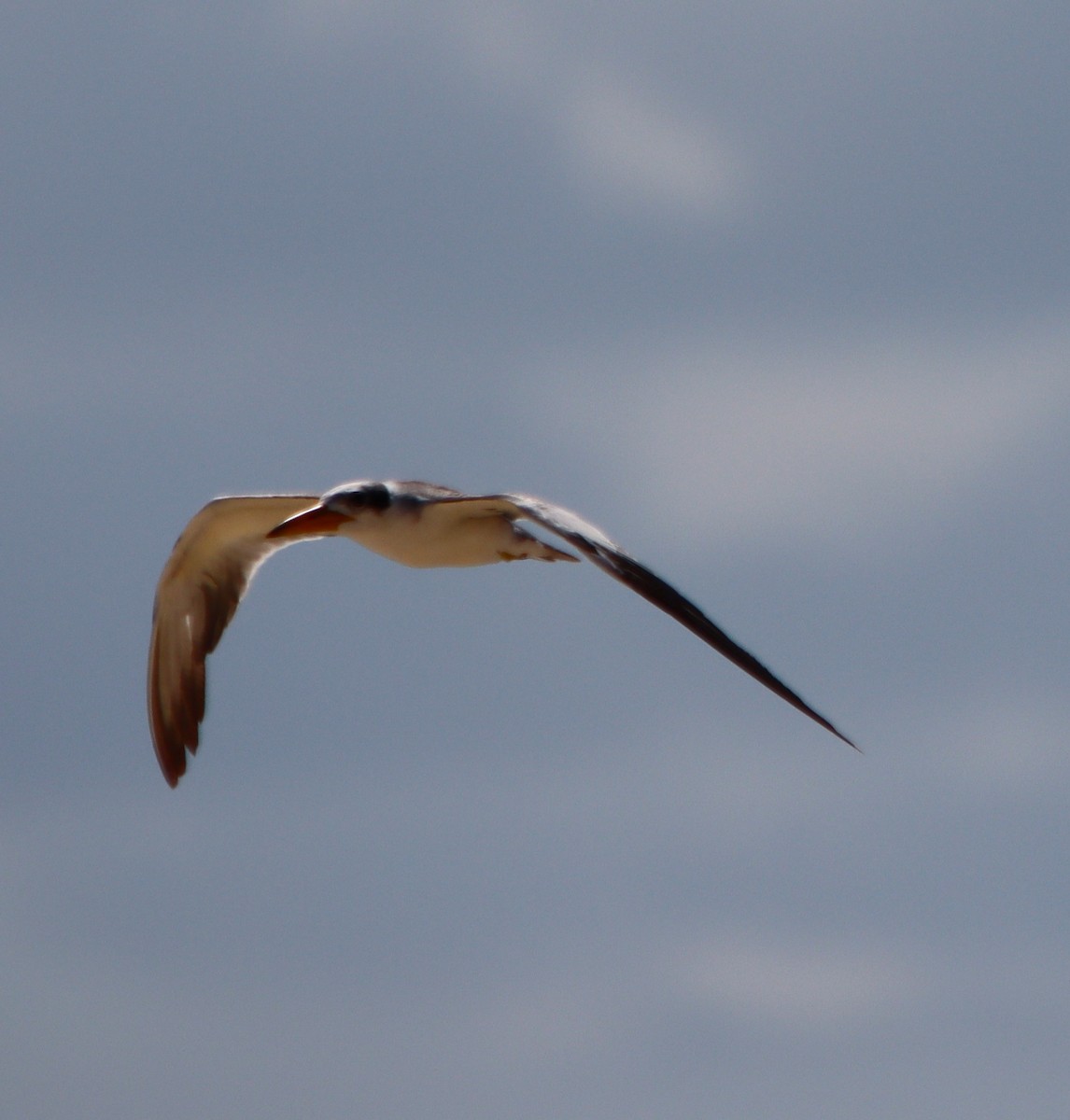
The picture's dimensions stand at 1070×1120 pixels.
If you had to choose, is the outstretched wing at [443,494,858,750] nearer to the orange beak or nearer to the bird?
the bird

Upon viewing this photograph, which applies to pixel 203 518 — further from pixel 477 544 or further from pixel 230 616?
pixel 477 544

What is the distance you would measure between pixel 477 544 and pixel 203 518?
410 cm

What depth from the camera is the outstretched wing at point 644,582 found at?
9.82m

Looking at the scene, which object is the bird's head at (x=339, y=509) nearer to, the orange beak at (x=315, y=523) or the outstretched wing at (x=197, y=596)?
the orange beak at (x=315, y=523)

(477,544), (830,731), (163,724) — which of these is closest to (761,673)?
(830,731)

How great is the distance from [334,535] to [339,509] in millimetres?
594

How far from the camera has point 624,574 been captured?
1102cm

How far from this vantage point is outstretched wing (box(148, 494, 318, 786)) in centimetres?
1758

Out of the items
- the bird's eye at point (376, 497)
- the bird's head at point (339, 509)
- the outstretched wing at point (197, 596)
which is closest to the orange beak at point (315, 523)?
the bird's head at point (339, 509)

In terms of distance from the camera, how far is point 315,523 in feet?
51.9

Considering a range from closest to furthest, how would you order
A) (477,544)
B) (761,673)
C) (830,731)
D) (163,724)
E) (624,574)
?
(830,731)
(761,673)
(624,574)
(477,544)
(163,724)

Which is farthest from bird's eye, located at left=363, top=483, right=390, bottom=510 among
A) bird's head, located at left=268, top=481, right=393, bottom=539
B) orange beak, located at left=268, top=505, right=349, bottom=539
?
orange beak, located at left=268, top=505, right=349, bottom=539

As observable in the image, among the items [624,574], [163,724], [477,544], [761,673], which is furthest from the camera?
[163,724]

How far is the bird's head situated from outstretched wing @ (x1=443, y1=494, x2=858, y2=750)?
2384 millimetres
